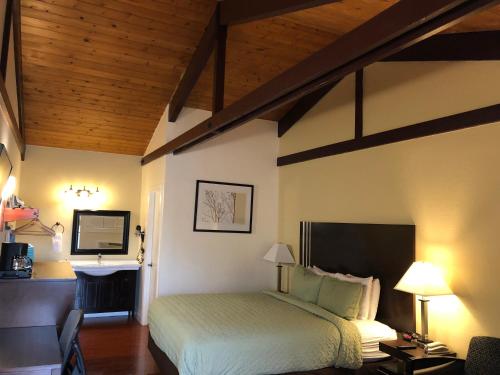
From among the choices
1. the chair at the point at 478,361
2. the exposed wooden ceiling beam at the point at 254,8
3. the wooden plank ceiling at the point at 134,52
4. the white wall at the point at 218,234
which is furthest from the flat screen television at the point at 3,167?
the chair at the point at 478,361

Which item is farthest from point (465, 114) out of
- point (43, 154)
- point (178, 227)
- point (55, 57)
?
point (43, 154)

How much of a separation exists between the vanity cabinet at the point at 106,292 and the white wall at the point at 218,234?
108 centimetres

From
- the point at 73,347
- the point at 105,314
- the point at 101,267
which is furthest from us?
the point at 105,314

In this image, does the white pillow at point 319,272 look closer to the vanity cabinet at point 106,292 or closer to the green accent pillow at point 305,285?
the green accent pillow at point 305,285

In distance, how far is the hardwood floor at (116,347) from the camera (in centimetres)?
405

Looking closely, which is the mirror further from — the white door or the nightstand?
the nightstand

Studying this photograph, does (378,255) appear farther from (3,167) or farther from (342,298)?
(3,167)

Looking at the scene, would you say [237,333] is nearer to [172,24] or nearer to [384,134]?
[384,134]

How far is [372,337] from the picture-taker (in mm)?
3648

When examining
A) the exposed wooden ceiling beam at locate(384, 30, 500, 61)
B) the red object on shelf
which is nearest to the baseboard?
the red object on shelf

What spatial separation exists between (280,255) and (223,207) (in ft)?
3.41

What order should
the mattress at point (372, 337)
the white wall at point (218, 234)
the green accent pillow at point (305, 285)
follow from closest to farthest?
the mattress at point (372, 337) → the green accent pillow at point (305, 285) → the white wall at point (218, 234)

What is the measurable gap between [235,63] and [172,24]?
907 millimetres

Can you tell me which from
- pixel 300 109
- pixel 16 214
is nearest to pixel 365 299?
pixel 300 109
